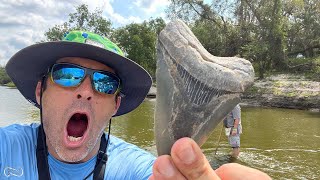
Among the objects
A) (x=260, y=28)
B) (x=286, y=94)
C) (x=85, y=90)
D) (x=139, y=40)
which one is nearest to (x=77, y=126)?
(x=85, y=90)

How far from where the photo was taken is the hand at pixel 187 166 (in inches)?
57.4

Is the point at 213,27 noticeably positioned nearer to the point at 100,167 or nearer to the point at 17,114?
the point at 17,114

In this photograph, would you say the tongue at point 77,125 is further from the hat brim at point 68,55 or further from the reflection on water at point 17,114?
the reflection on water at point 17,114

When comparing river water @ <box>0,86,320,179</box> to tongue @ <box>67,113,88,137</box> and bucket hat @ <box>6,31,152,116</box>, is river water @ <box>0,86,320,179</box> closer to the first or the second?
bucket hat @ <box>6,31,152,116</box>

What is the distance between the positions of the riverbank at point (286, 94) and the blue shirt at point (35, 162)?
88.3ft

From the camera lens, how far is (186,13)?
1843 inches

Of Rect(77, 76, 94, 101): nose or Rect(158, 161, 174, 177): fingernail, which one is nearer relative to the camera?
Rect(158, 161, 174, 177): fingernail

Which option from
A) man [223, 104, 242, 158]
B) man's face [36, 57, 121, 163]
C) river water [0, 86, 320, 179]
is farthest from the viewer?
river water [0, 86, 320, 179]

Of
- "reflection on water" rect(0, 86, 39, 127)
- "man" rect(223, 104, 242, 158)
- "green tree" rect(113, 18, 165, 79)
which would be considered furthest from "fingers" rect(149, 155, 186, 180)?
"green tree" rect(113, 18, 165, 79)

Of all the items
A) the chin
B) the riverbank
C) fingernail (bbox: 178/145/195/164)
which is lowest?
the riverbank

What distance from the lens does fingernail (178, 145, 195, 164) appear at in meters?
1.45

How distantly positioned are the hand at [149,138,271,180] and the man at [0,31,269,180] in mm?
1296

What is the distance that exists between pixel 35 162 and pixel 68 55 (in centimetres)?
84

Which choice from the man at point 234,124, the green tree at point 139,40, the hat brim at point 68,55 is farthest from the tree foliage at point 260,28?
the hat brim at point 68,55
